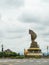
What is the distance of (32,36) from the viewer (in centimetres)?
8456

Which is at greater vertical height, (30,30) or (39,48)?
(30,30)

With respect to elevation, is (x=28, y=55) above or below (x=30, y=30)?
below

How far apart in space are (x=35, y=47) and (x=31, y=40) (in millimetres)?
3360

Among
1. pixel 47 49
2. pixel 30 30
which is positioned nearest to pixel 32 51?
pixel 30 30

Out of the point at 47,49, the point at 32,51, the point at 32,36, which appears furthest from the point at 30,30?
the point at 47,49

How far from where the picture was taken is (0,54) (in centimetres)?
8731

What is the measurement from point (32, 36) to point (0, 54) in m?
11.6

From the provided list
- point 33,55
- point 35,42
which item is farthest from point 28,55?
point 35,42

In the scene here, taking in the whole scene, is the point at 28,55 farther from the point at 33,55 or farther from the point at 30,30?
the point at 30,30

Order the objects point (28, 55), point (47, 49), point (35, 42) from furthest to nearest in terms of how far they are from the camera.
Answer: point (47, 49), point (35, 42), point (28, 55)

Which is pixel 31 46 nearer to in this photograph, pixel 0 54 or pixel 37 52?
pixel 37 52

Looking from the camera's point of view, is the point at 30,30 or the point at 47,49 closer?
the point at 30,30

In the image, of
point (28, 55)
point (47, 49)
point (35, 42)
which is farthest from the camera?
point (47, 49)

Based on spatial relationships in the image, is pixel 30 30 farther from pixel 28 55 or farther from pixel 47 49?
pixel 47 49
